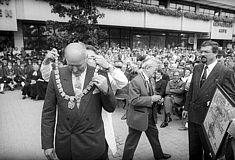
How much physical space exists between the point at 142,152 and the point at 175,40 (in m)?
19.1

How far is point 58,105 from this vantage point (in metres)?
1.93

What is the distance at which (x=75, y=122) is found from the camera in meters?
1.85

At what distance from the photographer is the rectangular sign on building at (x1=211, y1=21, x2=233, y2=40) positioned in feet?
68.2

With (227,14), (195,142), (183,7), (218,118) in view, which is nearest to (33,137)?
(195,142)

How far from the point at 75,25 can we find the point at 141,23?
343 inches

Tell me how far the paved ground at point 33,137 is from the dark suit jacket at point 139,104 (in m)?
0.86

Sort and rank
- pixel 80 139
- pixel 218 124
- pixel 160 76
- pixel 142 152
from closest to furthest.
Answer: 1. pixel 218 124
2. pixel 80 139
3. pixel 142 152
4. pixel 160 76

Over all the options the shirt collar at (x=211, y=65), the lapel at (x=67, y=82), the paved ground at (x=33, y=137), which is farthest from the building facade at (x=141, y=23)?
the shirt collar at (x=211, y=65)

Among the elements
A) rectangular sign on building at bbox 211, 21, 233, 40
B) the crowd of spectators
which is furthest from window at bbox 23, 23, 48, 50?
rectangular sign on building at bbox 211, 21, 233, 40

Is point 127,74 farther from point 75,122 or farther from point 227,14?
point 227,14

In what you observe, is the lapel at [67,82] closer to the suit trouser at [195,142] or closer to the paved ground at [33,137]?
the suit trouser at [195,142]

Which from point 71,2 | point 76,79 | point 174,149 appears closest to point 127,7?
point 71,2

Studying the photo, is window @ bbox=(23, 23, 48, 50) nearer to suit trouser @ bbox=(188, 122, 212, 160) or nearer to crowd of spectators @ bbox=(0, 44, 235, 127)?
crowd of spectators @ bbox=(0, 44, 235, 127)

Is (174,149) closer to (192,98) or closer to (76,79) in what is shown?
(192,98)
